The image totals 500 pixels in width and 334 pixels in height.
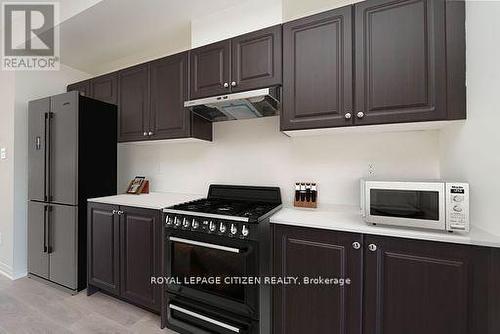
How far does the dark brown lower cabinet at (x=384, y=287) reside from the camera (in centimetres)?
108

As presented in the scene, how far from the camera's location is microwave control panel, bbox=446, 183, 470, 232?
110 centimetres

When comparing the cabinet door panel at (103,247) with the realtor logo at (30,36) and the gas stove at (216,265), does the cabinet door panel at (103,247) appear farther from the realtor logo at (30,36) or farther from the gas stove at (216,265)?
the realtor logo at (30,36)

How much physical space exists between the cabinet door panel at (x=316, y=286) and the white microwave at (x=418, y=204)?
20 centimetres

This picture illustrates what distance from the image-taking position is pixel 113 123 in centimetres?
250

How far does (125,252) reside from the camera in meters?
2.01

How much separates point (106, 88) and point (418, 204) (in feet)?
9.79

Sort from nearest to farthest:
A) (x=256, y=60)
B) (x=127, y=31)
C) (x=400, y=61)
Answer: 1. (x=400, y=61)
2. (x=256, y=60)
3. (x=127, y=31)

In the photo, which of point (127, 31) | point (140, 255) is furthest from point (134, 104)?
point (140, 255)

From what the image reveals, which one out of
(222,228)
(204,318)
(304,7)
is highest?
(304,7)

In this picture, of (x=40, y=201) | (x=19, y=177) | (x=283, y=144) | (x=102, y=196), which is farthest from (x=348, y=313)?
Answer: (x=19, y=177)

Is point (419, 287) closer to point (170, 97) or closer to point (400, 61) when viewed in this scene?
point (400, 61)

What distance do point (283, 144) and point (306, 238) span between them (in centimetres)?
92

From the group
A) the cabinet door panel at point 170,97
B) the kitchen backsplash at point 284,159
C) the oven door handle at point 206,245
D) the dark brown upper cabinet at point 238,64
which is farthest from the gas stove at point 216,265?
the dark brown upper cabinet at point 238,64

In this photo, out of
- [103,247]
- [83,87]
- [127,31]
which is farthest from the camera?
[83,87]
